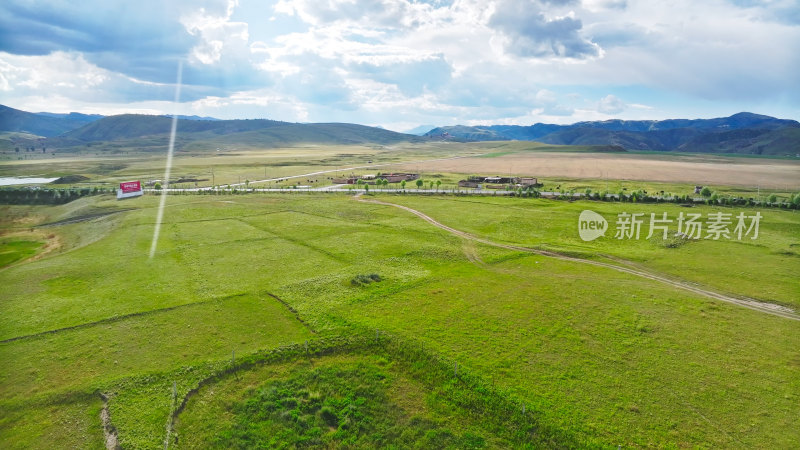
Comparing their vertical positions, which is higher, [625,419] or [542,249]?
[542,249]

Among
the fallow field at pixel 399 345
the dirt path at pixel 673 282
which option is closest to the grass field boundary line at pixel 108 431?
the fallow field at pixel 399 345

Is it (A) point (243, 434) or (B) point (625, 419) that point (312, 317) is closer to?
(A) point (243, 434)

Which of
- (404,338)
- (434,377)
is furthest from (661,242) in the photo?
(434,377)

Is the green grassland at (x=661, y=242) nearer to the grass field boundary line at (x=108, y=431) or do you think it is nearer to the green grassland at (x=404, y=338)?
the green grassland at (x=404, y=338)

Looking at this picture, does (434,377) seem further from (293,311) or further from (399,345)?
(293,311)

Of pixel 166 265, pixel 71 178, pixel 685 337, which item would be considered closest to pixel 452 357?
pixel 685 337

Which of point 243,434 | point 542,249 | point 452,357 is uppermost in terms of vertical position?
point 542,249

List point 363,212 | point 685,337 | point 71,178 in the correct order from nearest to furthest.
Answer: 1. point 685,337
2. point 363,212
3. point 71,178

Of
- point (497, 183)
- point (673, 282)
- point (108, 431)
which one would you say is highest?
point (497, 183)
